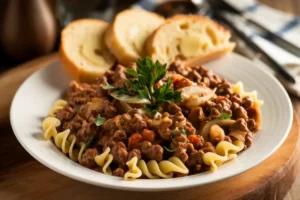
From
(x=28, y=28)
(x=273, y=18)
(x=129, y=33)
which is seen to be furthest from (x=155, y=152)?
(x=273, y=18)

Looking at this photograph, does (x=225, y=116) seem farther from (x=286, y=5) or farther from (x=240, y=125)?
(x=286, y=5)

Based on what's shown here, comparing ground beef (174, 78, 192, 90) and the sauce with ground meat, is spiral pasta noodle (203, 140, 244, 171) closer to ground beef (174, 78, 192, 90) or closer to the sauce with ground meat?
the sauce with ground meat

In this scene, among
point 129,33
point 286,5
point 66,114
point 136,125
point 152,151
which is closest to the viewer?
point 152,151

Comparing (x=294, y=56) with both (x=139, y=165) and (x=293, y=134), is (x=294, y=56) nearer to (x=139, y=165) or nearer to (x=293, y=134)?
(x=293, y=134)

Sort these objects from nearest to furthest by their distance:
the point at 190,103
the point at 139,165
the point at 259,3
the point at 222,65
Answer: the point at 139,165, the point at 190,103, the point at 222,65, the point at 259,3

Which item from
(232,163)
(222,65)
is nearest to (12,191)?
(232,163)

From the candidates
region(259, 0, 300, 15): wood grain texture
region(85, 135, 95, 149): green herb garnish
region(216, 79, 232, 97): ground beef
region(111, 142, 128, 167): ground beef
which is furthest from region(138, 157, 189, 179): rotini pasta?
region(259, 0, 300, 15): wood grain texture

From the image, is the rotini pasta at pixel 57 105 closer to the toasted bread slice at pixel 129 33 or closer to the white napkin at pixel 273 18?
the toasted bread slice at pixel 129 33

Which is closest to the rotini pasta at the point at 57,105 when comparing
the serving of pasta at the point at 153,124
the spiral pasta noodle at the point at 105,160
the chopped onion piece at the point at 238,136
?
the serving of pasta at the point at 153,124
